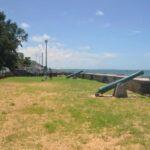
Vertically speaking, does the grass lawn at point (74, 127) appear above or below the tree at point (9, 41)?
below

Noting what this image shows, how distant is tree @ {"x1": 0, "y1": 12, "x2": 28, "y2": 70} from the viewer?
2527 inches

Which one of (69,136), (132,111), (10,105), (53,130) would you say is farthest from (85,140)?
(10,105)

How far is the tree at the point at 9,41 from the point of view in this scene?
2527 inches

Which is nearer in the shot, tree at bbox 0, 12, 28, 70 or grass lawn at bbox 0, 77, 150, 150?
A: grass lawn at bbox 0, 77, 150, 150

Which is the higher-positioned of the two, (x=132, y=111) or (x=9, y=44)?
(x=9, y=44)

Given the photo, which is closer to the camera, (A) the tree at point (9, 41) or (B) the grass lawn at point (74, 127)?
(B) the grass lawn at point (74, 127)

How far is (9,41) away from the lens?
6500 cm

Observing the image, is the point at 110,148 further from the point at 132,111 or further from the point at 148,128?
the point at 132,111

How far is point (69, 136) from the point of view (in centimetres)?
1048

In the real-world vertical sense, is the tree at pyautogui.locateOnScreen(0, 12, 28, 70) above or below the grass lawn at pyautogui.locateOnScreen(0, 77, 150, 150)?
above

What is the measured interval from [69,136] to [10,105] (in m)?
7.27

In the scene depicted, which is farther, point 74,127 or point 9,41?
point 9,41

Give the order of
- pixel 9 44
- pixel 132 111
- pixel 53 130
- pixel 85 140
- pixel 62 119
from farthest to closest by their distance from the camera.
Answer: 1. pixel 9 44
2. pixel 132 111
3. pixel 62 119
4. pixel 53 130
5. pixel 85 140

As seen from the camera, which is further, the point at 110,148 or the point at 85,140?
the point at 85,140
